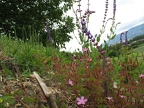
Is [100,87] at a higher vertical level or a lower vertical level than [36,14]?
lower

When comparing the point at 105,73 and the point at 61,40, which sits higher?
the point at 61,40

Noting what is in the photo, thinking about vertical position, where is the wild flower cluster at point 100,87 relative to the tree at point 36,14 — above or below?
below

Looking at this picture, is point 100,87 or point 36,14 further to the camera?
point 36,14

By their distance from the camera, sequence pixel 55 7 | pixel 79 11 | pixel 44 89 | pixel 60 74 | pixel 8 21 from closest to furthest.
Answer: pixel 44 89, pixel 60 74, pixel 79 11, pixel 8 21, pixel 55 7

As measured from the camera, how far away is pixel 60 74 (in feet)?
9.84

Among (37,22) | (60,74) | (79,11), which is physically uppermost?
(37,22)

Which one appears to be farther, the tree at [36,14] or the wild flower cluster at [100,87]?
the tree at [36,14]

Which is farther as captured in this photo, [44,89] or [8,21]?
[8,21]

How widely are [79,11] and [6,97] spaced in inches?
89.9

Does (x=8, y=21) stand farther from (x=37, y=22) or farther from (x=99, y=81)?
(x=99, y=81)

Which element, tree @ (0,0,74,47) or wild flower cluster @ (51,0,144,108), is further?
tree @ (0,0,74,47)

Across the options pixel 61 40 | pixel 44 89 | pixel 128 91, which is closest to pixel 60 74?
pixel 128 91

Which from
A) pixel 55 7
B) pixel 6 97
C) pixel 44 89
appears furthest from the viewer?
pixel 55 7

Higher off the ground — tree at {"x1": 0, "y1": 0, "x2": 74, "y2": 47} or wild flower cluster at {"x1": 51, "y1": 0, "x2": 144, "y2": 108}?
tree at {"x1": 0, "y1": 0, "x2": 74, "y2": 47}
